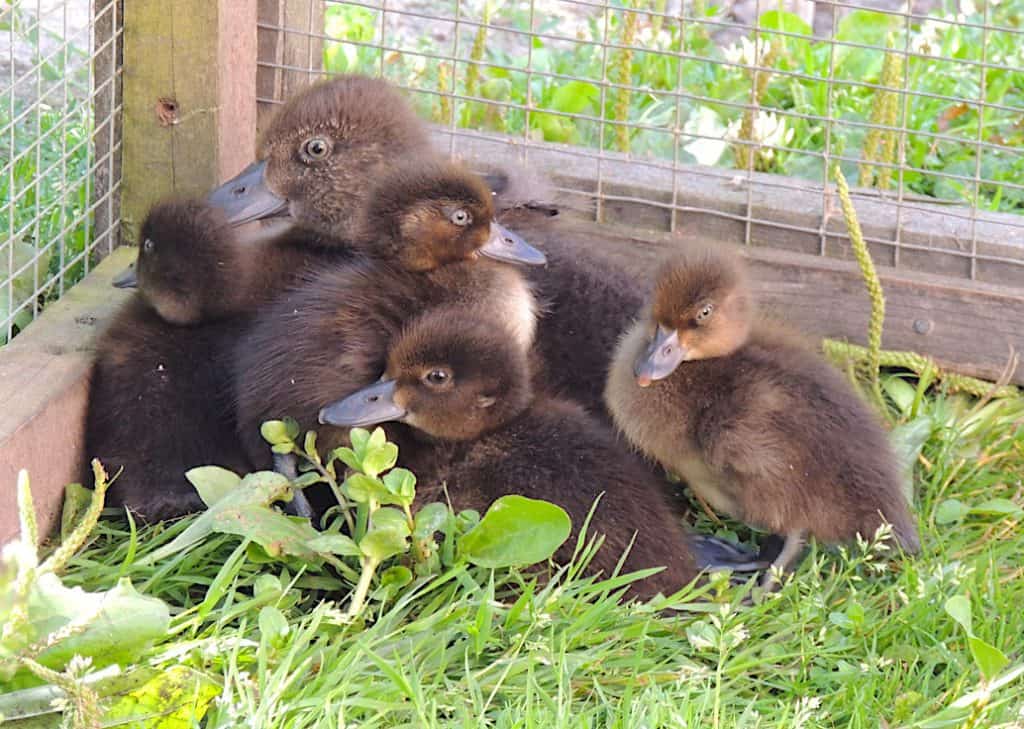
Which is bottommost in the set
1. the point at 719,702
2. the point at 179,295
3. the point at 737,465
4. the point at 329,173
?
the point at 719,702

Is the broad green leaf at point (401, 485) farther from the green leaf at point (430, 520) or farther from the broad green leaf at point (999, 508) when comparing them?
the broad green leaf at point (999, 508)

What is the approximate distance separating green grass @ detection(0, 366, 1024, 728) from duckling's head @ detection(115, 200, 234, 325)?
509mm

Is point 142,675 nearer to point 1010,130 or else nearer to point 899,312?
point 899,312

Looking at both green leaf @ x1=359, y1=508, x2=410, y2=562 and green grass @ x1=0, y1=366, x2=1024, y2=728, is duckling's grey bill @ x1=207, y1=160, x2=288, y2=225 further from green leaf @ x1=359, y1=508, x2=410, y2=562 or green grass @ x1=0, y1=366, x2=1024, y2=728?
green leaf @ x1=359, y1=508, x2=410, y2=562

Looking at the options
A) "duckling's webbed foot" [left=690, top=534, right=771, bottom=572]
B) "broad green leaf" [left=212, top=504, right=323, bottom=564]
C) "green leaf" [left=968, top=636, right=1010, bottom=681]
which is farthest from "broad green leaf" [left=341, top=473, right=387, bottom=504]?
"green leaf" [left=968, top=636, right=1010, bottom=681]

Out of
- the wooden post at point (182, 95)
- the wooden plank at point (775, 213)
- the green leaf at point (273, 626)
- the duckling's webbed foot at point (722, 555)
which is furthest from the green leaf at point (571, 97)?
the green leaf at point (273, 626)

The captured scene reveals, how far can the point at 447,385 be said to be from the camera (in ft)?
10.5

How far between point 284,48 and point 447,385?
1.51 metres

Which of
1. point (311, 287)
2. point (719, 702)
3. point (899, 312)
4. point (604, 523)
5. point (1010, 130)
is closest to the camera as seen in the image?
point (719, 702)

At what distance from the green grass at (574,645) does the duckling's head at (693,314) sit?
50 centimetres

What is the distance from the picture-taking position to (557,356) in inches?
144

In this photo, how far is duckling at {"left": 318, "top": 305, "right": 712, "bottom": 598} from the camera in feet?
10.2

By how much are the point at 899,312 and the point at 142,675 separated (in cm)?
243

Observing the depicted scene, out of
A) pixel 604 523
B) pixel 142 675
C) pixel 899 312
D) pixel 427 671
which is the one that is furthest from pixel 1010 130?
pixel 142 675
